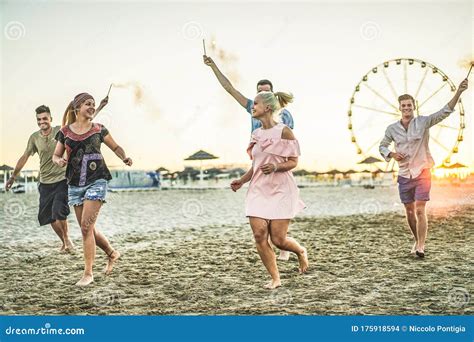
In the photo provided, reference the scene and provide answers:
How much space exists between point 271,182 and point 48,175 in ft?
6.92

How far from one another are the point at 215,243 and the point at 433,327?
245 centimetres

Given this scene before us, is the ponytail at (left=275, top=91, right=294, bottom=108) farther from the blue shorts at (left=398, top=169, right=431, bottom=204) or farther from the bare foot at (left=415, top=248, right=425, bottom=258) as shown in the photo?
the bare foot at (left=415, top=248, right=425, bottom=258)

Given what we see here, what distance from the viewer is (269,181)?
13.2ft

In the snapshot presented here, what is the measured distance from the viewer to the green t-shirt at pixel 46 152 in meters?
5.12

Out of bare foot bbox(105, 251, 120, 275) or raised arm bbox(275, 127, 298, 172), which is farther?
bare foot bbox(105, 251, 120, 275)

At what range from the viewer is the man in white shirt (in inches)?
195

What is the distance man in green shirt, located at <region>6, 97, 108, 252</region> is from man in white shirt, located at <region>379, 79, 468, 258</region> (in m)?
2.51

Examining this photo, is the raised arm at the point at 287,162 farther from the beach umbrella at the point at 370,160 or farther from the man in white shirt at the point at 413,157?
the beach umbrella at the point at 370,160

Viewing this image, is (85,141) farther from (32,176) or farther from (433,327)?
(433,327)

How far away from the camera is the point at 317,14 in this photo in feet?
16.4

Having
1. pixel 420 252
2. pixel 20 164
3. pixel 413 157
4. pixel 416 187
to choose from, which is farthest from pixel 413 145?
pixel 20 164

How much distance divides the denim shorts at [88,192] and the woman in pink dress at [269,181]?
0.90 metres

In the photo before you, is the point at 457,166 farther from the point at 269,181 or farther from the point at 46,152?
the point at 46,152

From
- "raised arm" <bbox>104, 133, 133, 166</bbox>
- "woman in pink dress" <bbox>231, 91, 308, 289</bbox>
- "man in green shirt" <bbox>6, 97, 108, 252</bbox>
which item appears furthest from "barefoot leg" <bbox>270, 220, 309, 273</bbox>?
"man in green shirt" <bbox>6, 97, 108, 252</bbox>
